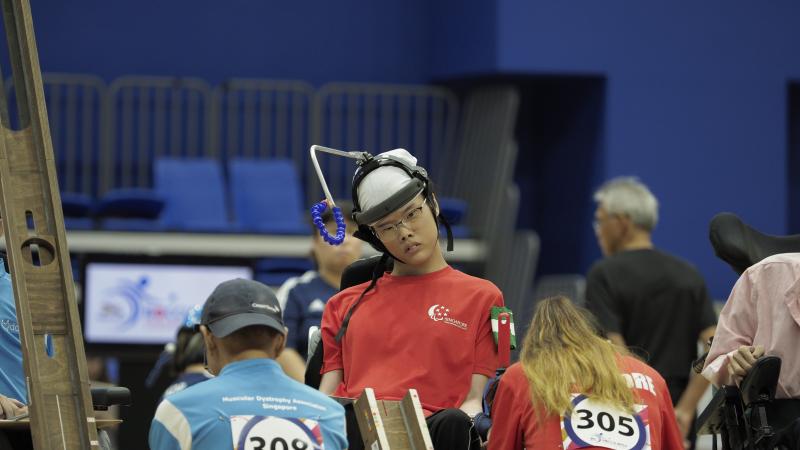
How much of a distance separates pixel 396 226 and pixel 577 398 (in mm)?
871

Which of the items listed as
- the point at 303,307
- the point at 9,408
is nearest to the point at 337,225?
the point at 9,408

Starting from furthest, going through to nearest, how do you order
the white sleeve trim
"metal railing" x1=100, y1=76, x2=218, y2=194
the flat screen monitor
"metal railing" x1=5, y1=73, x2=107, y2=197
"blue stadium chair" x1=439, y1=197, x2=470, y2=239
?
"metal railing" x1=100, y1=76, x2=218, y2=194 < "metal railing" x1=5, y1=73, x2=107, y2=197 < "blue stadium chair" x1=439, y1=197, x2=470, y2=239 < the flat screen monitor < the white sleeve trim

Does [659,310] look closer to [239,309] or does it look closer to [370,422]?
[370,422]

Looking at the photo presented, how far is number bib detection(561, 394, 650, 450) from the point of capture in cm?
517

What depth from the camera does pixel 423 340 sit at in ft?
18.2

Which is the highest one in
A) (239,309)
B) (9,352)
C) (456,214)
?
(239,309)

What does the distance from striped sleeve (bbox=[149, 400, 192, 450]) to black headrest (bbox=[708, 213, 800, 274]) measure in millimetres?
2617

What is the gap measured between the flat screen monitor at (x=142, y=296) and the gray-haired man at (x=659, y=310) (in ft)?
13.5

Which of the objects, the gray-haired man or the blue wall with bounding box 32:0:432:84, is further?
the blue wall with bounding box 32:0:432:84

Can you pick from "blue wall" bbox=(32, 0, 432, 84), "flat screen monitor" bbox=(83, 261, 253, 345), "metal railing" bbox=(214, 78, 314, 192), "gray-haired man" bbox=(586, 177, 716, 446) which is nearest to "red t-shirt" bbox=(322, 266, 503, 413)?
"gray-haired man" bbox=(586, 177, 716, 446)

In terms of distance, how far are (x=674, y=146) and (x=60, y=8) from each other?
5.94 metres

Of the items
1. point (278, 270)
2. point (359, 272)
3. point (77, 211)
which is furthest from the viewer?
point (77, 211)

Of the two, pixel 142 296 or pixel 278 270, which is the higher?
pixel 142 296

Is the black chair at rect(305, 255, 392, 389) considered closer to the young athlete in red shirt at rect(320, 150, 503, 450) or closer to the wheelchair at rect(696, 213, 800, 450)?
the young athlete in red shirt at rect(320, 150, 503, 450)
